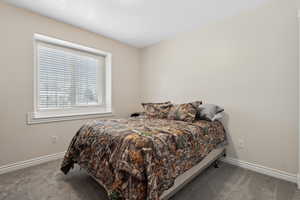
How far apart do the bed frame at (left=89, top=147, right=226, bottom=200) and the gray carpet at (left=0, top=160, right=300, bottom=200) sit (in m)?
0.11

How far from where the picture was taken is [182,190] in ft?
5.07

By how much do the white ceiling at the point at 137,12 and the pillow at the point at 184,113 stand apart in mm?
1450

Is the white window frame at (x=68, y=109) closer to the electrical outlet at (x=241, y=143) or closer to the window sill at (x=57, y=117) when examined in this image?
the window sill at (x=57, y=117)

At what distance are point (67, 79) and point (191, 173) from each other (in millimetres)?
2637

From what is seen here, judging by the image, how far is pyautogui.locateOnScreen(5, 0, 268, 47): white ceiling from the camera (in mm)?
1915

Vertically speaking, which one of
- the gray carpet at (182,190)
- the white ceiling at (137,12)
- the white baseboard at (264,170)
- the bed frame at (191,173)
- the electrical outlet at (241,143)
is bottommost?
the gray carpet at (182,190)

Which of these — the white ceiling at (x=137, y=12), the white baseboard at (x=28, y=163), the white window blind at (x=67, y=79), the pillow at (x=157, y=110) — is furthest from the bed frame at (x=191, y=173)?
the white ceiling at (x=137, y=12)

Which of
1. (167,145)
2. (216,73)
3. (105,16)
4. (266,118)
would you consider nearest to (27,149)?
(167,145)

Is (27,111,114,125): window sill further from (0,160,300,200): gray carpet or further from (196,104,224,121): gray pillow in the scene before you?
(196,104,224,121): gray pillow

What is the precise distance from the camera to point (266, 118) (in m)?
1.88

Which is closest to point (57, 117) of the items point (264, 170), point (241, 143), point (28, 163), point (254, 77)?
point (28, 163)

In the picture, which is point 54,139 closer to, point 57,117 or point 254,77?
point 57,117

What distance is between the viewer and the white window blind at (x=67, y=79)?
2.38m

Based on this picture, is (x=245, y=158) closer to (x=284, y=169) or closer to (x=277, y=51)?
(x=284, y=169)
